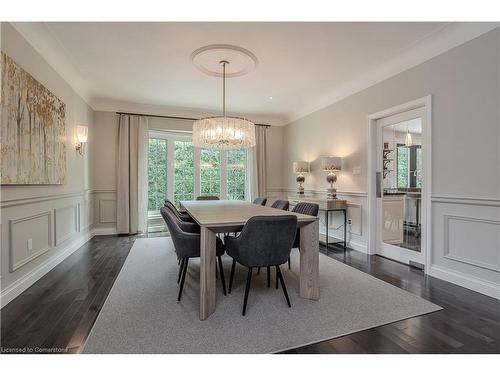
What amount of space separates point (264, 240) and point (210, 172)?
4178 millimetres

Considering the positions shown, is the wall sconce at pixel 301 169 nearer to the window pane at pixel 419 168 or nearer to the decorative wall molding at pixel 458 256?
the window pane at pixel 419 168

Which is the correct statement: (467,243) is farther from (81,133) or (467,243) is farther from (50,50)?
(81,133)

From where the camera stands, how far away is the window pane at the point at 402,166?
11.4ft

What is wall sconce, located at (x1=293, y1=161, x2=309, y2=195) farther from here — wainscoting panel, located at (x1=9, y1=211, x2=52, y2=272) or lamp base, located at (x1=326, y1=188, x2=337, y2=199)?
wainscoting panel, located at (x1=9, y1=211, x2=52, y2=272)

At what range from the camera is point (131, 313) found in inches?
82.8

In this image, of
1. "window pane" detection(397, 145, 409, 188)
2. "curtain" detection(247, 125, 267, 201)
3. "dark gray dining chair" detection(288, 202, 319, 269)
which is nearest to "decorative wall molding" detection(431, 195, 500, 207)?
"window pane" detection(397, 145, 409, 188)

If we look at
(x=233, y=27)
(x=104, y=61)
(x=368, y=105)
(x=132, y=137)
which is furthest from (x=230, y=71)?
(x=132, y=137)

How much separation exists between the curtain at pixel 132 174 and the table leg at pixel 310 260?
3.93 m

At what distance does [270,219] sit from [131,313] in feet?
4.40

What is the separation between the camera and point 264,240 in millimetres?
2062

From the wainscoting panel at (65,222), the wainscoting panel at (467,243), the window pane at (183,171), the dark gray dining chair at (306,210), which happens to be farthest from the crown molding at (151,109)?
the wainscoting panel at (467,243)

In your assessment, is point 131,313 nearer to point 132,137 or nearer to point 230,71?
point 230,71

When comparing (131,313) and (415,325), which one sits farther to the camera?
(131,313)

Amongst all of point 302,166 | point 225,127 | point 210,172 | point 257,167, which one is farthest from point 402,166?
point 210,172
